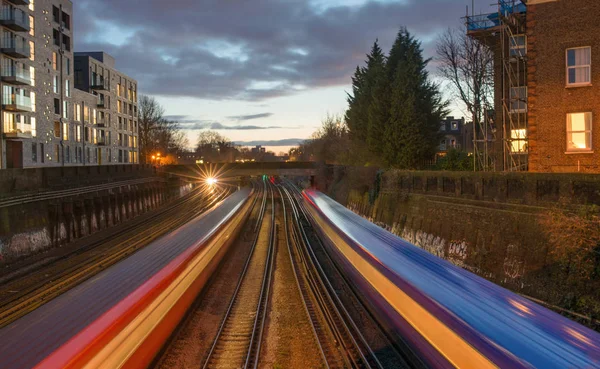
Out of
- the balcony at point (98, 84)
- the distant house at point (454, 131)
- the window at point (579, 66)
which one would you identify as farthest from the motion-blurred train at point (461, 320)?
the distant house at point (454, 131)

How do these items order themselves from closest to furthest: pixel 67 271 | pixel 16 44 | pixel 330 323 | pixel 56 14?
pixel 330 323 < pixel 67 271 < pixel 16 44 < pixel 56 14

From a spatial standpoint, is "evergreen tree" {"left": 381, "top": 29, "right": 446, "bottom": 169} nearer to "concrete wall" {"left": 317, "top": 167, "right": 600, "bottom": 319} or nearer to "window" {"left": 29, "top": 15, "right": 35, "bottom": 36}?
"concrete wall" {"left": 317, "top": 167, "right": 600, "bottom": 319}

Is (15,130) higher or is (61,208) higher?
(15,130)

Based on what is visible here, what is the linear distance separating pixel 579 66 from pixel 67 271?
2032 centimetres

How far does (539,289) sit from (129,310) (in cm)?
1015

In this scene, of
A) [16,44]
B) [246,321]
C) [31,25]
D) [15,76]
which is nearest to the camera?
[246,321]

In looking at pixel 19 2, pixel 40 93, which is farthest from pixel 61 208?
pixel 19 2

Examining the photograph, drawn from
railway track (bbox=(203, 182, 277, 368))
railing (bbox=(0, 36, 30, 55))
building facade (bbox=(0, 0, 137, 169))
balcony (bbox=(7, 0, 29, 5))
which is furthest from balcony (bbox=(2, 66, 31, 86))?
railway track (bbox=(203, 182, 277, 368))

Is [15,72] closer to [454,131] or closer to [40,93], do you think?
[40,93]

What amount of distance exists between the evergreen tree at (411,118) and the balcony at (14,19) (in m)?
27.6

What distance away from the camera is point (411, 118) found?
101 ft

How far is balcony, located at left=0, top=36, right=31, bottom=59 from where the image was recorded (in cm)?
3541

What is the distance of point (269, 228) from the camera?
31094mm

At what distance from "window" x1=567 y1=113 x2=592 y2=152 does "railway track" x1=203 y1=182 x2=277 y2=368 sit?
12269mm
